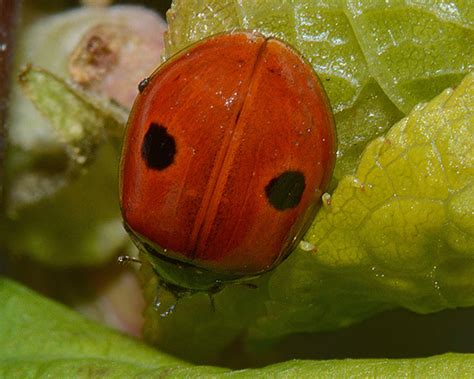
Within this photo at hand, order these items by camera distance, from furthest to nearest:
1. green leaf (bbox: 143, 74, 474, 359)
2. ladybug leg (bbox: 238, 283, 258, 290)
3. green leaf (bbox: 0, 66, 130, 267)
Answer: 1. green leaf (bbox: 0, 66, 130, 267)
2. ladybug leg (bbox: 238, 283, 258, 290)
3. green leaf (bbox: 143, 74, 474, 359)

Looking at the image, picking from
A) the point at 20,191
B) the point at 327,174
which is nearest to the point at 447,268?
the point at 327,174

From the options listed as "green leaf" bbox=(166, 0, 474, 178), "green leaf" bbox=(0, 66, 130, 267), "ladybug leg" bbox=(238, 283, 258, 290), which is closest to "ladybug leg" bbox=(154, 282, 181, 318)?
"ladybug leg" bbox=(238, 283, 258, 290)

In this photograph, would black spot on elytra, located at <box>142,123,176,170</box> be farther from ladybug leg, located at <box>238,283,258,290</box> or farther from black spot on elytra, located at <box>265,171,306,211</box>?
ladybug leg, located at <box>238,283,258,290</box>

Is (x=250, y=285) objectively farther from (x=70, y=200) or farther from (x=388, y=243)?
(x=70, y=200)

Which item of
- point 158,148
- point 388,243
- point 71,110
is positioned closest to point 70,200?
point 71,110

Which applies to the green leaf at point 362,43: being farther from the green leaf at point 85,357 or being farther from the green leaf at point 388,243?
the green leaf at point 85,357

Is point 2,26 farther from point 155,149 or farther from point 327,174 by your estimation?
point 327,174

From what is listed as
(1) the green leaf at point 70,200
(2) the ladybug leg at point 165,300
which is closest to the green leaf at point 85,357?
(2) the ladybug leg at point 165,300
